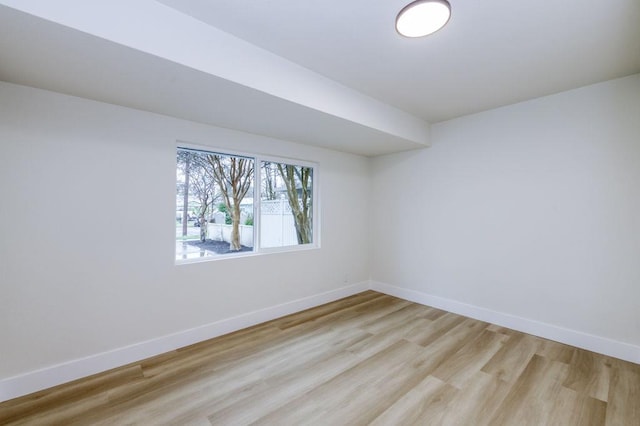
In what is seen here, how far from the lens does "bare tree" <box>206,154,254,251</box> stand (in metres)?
3.08

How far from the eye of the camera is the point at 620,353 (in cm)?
244

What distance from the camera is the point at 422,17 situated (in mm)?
1610

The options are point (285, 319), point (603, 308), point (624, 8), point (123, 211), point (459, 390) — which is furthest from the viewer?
point (285, 319)

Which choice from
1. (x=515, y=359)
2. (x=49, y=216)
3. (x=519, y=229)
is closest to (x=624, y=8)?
(x=519, y=229)

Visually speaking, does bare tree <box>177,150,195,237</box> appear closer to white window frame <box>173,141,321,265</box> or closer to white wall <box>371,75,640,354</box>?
white window frame <box>173,141,321,265</box>

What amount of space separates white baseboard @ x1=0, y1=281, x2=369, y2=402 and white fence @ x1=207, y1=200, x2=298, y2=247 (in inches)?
31.9

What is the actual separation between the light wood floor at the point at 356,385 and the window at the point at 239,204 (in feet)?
Answer: 3.41

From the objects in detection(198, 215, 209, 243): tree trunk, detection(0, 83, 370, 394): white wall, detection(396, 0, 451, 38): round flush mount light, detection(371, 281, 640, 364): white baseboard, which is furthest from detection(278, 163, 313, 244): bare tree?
detection(396, 0, 451, 38): round flush mount light

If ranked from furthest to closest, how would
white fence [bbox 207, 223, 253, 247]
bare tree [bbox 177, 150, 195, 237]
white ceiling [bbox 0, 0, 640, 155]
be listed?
white fence [bbox 207, 223, 253, 247] < bare tree [bbox 177, 150, 195, 237] < white ceiling [bbox 0, 0, 640, 155]

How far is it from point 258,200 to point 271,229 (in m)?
0.44

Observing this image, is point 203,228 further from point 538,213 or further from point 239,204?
point 538,213

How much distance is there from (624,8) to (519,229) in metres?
2.03

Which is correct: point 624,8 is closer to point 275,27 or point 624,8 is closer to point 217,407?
point 275,27

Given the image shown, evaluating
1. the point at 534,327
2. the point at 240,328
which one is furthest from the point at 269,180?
the point at 534,327
